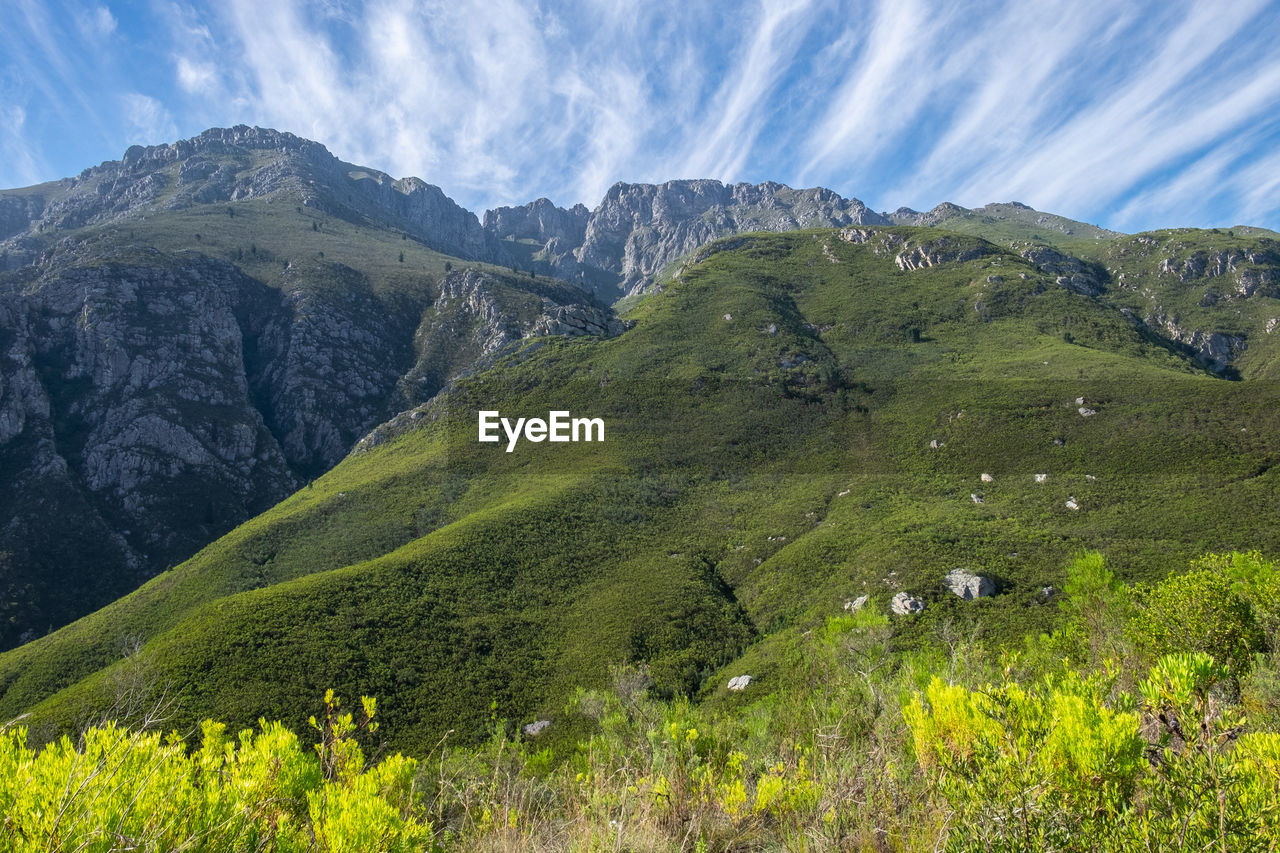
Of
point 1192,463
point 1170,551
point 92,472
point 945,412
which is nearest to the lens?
point 1170,551

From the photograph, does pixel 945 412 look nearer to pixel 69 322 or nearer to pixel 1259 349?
pixel 1259 349

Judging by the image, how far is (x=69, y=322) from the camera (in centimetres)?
10850

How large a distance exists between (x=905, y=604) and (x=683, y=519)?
27.0 meters

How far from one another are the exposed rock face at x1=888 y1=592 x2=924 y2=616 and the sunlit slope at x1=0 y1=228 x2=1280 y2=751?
978 mm

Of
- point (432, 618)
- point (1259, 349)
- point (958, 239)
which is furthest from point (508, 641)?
point (1259, 349)

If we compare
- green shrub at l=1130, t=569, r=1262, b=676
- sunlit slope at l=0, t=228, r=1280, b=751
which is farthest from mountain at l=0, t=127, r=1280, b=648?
green shrub at l=1130, t=569, r=1262, b=676

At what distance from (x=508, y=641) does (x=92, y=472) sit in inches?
3600

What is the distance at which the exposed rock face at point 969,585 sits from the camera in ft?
126

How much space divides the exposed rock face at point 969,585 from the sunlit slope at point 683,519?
1.11m

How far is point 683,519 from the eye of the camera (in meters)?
61.8

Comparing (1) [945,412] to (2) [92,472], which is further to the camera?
(2) [92,472]

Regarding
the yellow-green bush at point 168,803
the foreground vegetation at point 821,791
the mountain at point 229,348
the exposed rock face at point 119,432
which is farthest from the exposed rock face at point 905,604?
the exposed rock face at point 119,432

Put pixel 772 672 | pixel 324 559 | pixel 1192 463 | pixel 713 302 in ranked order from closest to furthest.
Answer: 1. pixel 772 672
2. pixel 1192 463
3. pixel 324 559
4. pixel 713 302

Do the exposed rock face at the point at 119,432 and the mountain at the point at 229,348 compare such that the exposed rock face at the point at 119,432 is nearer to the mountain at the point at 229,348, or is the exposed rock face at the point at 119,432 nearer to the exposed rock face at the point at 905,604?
the mountain at the point at 229,348
